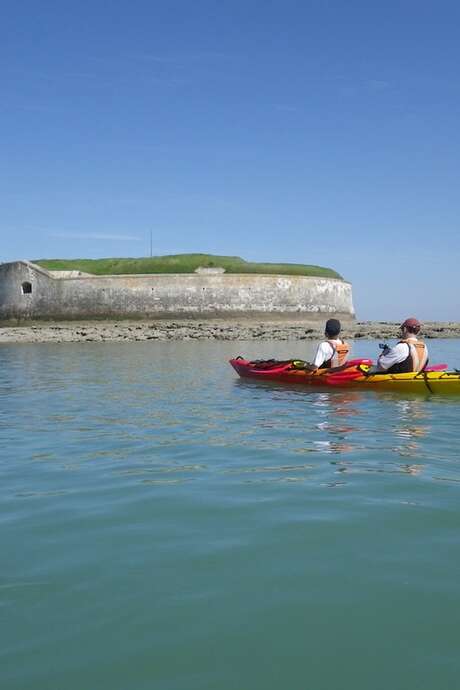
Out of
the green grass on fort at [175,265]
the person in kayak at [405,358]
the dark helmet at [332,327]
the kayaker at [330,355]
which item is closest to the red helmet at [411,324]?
the person in kayak at [405,358]

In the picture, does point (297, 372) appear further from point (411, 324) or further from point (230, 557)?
point (230, 557)

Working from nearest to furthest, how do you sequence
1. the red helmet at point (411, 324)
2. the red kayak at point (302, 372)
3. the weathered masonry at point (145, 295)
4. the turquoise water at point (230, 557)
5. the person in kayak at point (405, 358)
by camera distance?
the turquoise water at point (230, 557), the red helmet at point (411, 324), the person in kayak at point (405, 358), the red kayak at point (302, 372), the weathered masonry at point (145, 295)

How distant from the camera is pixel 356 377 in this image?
12672 millimetres

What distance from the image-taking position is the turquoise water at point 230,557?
2.82 m

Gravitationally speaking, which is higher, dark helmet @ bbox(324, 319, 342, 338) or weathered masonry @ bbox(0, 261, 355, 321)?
weathered masonry @ bbox(0, 261, 355, 321)

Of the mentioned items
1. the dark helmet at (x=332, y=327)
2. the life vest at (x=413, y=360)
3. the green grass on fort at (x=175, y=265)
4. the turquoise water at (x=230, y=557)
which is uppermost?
the green grass on fort at (x=175, y=265)

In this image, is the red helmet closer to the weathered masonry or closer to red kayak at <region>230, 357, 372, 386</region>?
red kayak at <region>230, 357, 372, 386</region>

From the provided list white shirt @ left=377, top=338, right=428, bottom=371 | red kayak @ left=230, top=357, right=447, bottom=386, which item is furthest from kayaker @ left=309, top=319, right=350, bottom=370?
white shirt @ left=377, top=338, right=428, bottom=371

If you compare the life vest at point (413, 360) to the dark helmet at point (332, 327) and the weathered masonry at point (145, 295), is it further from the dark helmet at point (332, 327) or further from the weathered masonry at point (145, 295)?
the weathered masonry at point (145, 295)

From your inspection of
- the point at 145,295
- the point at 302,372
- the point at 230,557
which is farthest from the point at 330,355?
the point at 145,295

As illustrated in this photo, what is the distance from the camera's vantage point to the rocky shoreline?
35562 millimetres

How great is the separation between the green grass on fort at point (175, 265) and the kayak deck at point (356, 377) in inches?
1428

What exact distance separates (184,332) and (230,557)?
3387 centimetres

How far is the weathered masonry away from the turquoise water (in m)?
38.1
